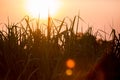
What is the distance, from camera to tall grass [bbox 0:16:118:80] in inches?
145

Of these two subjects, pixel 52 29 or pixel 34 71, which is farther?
pixel 52 29

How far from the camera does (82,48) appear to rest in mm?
4395

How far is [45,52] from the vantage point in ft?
12.5

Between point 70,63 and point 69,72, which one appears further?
point 70,63

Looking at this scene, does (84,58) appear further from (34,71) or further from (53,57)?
(34,71)

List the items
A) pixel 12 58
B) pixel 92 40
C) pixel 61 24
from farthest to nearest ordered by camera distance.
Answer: pixel 92 40, pixel 61 24, pixel 12 58

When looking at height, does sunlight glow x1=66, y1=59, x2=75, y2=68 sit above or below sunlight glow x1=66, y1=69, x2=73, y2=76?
above

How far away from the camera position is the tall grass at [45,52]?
145 inches

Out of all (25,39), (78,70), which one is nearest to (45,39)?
(25,39)

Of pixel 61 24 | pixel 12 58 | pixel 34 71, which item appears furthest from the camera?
pixel 61 24

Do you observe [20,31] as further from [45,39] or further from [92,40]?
[92,40]

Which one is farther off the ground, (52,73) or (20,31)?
(20,31)

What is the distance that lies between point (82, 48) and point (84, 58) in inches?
7.3

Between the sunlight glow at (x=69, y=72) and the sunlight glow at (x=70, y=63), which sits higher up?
the sunlight glow at (x=70, y=63)
